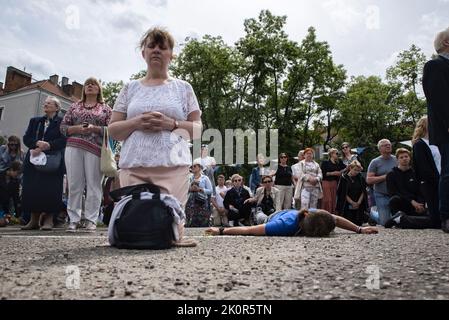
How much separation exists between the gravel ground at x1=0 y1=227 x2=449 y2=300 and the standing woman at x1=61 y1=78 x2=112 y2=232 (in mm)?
2320

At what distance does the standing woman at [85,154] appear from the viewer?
16.9ft

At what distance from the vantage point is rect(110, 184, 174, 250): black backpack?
288 cm

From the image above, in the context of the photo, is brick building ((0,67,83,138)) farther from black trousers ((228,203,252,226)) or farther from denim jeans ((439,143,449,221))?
denim jeans ((439,143,449,221))

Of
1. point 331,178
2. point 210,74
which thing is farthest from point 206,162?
point 210,74

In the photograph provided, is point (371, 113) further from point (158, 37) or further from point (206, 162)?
point (158, 37)

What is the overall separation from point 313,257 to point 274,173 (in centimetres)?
733

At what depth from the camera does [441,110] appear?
4.28 meters

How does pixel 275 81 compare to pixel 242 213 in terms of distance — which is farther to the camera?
pixel 275 81

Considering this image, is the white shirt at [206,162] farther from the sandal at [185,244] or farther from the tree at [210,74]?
the tree at [210,74]

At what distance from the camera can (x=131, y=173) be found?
3.29 m

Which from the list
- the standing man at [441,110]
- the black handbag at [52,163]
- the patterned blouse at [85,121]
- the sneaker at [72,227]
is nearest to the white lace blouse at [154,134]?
the patterned blouse at [85,121]

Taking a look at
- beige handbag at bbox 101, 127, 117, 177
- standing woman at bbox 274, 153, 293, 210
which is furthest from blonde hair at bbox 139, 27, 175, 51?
standing woman at bbox 274, 153, 293, 210

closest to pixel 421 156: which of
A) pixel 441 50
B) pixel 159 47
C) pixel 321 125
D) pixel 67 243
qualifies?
pixel 441 50

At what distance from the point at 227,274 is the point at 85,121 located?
4040 mm
